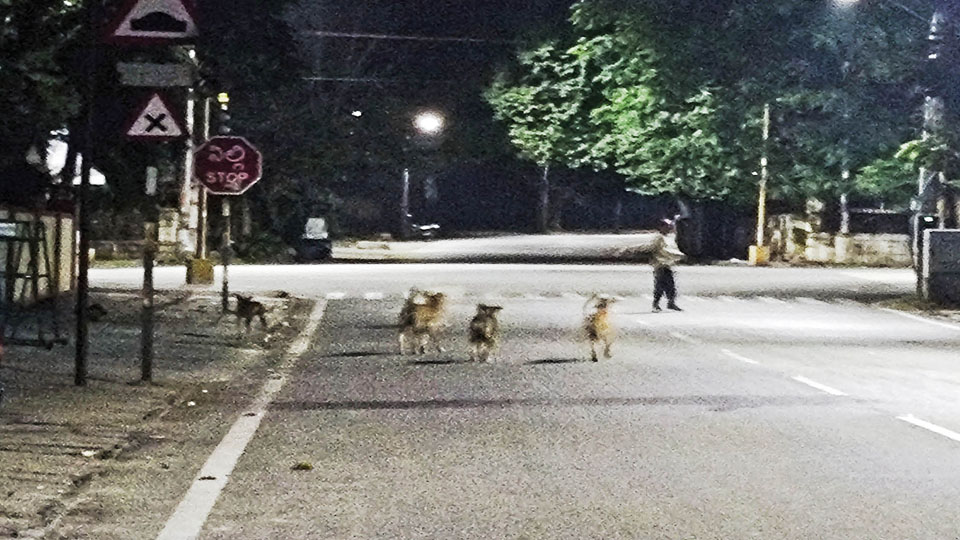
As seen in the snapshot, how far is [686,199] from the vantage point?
6231cm

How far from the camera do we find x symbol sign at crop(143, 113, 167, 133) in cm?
1584

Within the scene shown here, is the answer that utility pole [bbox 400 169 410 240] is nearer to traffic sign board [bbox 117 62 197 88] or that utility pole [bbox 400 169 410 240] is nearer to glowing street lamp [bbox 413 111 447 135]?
glowing street lamp [bbox 413 111 447 135]

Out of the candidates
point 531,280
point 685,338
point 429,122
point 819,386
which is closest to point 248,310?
point 685,338

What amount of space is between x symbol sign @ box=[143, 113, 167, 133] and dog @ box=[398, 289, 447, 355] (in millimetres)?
5820

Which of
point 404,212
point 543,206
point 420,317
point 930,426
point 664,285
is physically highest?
point 543,206

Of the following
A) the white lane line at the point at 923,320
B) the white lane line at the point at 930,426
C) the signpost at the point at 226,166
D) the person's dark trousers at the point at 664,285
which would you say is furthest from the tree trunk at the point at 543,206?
the white lane line at the point at 930,426

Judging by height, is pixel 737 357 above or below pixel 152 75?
below

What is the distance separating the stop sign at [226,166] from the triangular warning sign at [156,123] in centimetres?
1153

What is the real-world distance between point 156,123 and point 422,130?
64.5 meters

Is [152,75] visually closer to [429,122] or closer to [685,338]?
[685,338]

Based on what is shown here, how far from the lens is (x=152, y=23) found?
14867 millimetres

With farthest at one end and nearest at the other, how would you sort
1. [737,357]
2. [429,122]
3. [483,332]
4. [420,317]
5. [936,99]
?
[429,122] → [936,99] → [737,357] → [420,317] → [483,332]

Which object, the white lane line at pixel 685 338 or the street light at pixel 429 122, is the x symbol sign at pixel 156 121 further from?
the street light at pixel 429 122

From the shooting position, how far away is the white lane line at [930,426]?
44.2 feet
